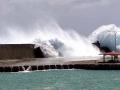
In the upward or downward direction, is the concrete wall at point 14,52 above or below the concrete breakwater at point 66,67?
above

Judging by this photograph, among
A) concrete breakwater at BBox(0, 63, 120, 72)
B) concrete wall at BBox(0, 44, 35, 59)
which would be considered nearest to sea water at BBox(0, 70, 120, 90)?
concrete breakwater at BBox(0, 63, 120, 72)

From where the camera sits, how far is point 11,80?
61.1 meters

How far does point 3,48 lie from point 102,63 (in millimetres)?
28212

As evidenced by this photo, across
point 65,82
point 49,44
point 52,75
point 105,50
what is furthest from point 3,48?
point 65,82

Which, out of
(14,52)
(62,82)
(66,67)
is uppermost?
(14,52)

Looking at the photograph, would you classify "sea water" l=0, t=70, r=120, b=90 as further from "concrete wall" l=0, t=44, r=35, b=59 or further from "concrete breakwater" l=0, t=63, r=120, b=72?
"concrete wall" l=0, t=44, r=35, b=59

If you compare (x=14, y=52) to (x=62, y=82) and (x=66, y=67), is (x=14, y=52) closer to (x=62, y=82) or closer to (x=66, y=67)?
(x=66, y=67)

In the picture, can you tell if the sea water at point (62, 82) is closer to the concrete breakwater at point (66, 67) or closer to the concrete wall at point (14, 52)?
the concrete breakwater at point (66, 67)

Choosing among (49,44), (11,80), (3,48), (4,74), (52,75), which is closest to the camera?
(11,80)

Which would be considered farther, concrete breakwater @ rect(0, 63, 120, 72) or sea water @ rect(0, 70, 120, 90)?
concrete breakwater @ rect(0, 63, 120, 72)

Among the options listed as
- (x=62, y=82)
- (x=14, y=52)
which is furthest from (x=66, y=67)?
(x=14, y=52)

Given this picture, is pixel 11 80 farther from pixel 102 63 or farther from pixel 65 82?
pixel 102 63

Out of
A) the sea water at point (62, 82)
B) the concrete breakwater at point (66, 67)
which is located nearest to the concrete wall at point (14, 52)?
the concrete breakwater at point (66, 67)

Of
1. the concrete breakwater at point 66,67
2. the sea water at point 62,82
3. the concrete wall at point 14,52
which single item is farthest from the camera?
the concrete wall at point 14,52
